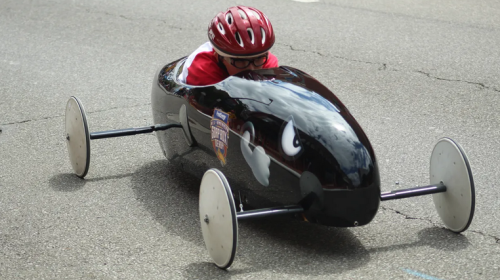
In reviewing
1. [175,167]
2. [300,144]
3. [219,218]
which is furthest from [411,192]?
[175,167]

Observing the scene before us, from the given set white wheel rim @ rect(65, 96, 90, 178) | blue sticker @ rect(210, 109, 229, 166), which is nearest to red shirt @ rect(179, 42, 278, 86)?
blue sticker @ rect(210, 109, 229, 166)

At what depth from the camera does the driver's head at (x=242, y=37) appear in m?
4.28

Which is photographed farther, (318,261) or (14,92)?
(14,92)

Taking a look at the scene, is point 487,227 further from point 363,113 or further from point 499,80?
point 499,80

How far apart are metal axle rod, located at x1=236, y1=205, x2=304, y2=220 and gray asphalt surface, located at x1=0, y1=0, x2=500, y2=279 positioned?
302 mm

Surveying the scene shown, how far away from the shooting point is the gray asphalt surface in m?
3.79

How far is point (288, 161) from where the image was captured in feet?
11.8

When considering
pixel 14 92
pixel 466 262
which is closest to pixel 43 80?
pixel 14 92

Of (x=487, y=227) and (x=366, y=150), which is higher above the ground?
(x=366, y=150)

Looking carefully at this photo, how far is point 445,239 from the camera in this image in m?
3.90

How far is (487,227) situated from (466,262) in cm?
49

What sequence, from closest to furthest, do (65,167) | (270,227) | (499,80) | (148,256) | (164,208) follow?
(148,256)
(270,227)
(164,208)
(65,167)
(499,80)

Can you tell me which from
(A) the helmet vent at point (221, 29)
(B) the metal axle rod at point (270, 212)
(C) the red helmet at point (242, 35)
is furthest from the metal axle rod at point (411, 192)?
(A) the helmet vent at point (221, 29)

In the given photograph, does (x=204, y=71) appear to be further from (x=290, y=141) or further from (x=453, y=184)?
(x=453, y=184)
